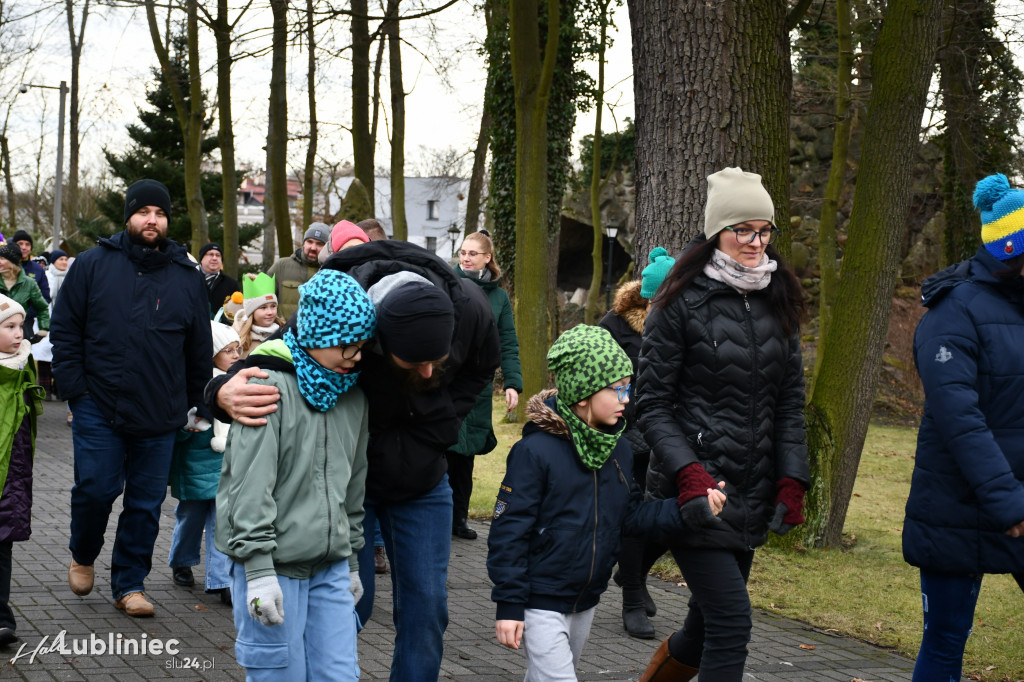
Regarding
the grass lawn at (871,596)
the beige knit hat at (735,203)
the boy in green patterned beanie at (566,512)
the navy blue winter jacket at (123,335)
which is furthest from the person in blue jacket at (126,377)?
the grass lawn at (871,596)

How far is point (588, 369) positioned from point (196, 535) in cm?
339

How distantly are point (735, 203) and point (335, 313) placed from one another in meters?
1.66

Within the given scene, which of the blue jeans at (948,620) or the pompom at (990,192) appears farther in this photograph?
the pompom at (990,192)

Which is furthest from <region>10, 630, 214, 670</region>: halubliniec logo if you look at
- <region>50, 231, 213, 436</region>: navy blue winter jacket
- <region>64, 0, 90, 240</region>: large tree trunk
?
<region>64, 0, 90, 240</region>: large tree trunk

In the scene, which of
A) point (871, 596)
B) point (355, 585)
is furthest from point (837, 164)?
point (355, 585)

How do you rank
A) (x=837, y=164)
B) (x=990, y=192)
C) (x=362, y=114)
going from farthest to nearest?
(x=362, y=114)
(x=837, y=164)
(x=990, y=192)

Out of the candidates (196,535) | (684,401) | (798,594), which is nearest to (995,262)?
(684,401)

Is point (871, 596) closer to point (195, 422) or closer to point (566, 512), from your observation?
point (566, 512)

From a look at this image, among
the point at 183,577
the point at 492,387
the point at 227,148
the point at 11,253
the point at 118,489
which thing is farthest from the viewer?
the point at 227,148

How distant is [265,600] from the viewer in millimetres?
3164

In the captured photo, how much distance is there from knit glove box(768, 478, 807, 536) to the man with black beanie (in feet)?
3.78

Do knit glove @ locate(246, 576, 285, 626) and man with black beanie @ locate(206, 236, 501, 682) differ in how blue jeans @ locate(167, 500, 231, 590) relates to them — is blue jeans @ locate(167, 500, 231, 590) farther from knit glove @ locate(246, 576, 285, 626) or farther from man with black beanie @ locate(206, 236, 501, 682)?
knit glove @ locate(246, 576, 285, 626)

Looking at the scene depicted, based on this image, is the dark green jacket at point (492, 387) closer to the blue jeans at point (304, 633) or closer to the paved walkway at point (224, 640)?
the paved walkway at point (224, 640)

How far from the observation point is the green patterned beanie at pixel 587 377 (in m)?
3.85
